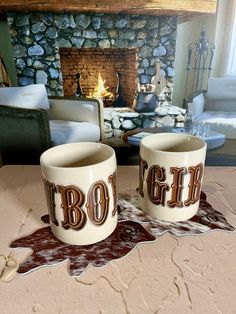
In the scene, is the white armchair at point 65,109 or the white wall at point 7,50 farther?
the white wall at point 7,50

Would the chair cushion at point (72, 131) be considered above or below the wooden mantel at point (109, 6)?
below

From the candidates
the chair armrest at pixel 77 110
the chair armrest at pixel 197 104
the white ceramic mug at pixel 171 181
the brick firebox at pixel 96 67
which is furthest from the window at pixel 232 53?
the white ceramic mug at pixel 171 181

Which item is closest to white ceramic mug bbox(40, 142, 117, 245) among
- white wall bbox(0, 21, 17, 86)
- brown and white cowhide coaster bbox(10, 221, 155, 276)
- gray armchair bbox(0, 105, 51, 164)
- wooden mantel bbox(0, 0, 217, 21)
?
brown and white cowhide coaster bbox(10, 221, 155, 276)

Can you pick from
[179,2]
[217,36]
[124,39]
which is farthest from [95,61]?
[217,36]

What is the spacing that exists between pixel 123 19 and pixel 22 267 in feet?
6.79

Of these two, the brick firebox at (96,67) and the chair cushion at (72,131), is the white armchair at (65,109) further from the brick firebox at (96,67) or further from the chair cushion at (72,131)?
the brick firebox at (96,67)

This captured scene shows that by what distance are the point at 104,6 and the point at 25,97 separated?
0.88 metres

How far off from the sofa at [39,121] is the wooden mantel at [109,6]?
23.4 inches

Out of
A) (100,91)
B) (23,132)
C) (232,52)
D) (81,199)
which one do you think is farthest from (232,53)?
(81,199)

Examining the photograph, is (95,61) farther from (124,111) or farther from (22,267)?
(22,267)

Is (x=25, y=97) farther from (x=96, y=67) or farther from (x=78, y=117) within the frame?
(x=96, y=67)

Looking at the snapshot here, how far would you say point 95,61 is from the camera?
2.14 metres

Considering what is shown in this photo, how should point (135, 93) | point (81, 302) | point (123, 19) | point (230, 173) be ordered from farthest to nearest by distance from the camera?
point (135, 93)
point (123, 19)
point (230, 173)
point (81, 302)

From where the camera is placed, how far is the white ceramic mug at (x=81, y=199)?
31 cm
